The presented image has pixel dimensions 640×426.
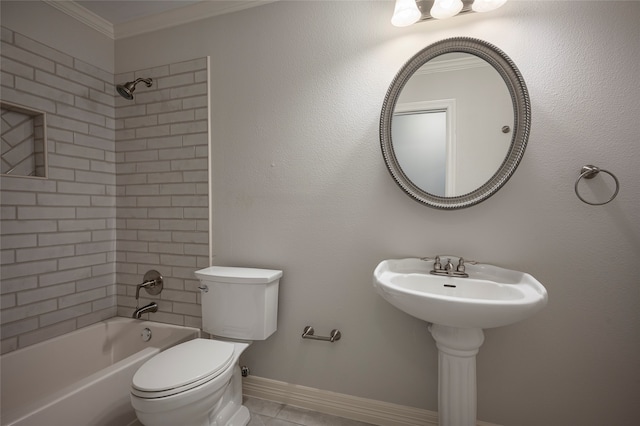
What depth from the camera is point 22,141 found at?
1593 mm

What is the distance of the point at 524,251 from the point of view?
1316 millimetres

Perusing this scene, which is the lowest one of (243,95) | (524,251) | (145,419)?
(145,419)

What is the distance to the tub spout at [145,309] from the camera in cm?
184

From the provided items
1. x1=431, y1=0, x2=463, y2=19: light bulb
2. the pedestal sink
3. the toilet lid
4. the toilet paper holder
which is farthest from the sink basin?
x1=431, y1=0, x2=463, y2=19: light bulb

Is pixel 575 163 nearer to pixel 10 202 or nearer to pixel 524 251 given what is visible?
pixel 524 251

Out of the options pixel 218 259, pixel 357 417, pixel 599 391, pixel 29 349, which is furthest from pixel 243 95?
pixel 599 391

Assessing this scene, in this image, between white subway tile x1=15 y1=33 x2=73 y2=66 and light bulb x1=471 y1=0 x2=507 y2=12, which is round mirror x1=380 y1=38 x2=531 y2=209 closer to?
light bulb x1=471 y1=0 x2=507 y2=12

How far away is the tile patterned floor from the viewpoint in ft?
4.97

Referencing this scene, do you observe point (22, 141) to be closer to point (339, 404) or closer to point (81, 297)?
point (81, 297)

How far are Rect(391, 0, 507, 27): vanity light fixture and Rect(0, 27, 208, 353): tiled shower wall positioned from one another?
3.99ft

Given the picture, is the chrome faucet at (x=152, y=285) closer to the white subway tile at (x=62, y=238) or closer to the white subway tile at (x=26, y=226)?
the white subway tile at (x=62, y=238)

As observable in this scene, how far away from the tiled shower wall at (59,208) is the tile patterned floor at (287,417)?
1282 millimetres

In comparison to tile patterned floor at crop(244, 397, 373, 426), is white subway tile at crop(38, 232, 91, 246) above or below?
above

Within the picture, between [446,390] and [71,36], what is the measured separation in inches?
113
